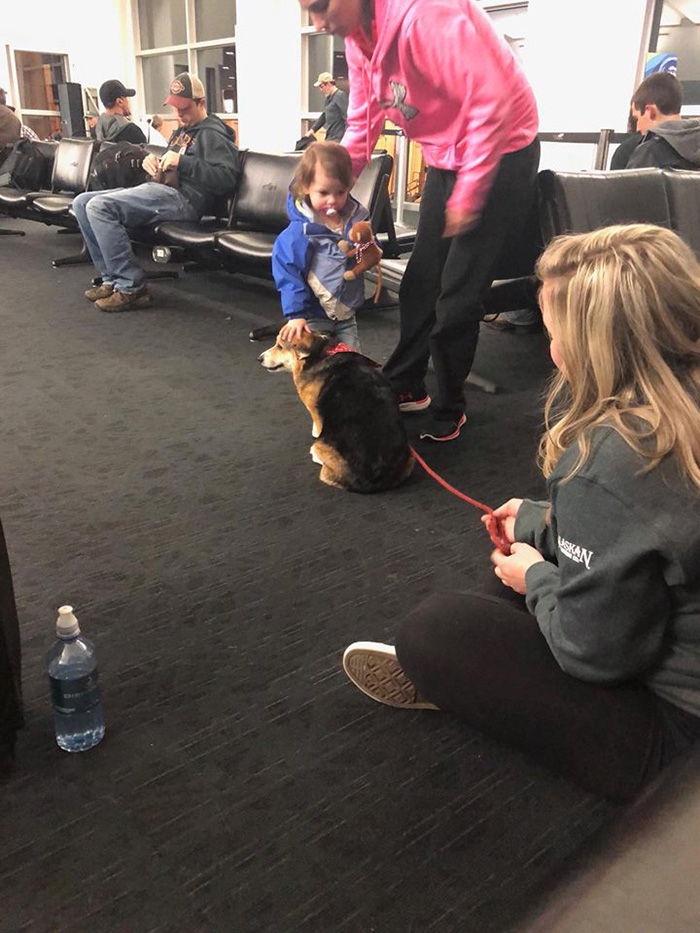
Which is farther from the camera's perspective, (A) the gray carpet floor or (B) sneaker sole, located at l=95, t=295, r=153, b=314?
(B) sneaker sole, located at l=95, t=295, r=153, b=314

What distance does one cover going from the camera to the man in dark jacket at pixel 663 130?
3.82m

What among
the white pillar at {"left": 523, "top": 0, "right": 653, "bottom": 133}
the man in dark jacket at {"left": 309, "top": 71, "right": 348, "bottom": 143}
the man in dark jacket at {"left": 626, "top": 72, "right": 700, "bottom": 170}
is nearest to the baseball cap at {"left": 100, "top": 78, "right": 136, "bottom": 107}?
the man in dark jacket at {"left": 309, "top": 71, "right": 348, "bottom": 143}

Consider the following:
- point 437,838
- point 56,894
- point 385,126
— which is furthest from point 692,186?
point 56,894

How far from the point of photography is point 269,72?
827 cm

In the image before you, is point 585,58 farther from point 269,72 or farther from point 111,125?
point 111,125

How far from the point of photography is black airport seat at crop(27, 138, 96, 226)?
610 centimetres

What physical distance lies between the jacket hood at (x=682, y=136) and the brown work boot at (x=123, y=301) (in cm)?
324

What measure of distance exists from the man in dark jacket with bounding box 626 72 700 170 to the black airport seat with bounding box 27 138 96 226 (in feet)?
14.9

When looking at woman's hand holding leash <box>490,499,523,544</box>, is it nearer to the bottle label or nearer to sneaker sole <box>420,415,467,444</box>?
the bottle label

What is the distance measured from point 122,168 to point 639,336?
5.15 meters

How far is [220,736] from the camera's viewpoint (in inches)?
54.6

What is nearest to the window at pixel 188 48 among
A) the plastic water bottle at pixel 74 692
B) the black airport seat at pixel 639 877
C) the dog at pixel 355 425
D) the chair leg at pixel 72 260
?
the chair leg at pixel 72 260

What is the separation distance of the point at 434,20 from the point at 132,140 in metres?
5.73

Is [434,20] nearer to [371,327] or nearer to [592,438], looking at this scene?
[592,438]
